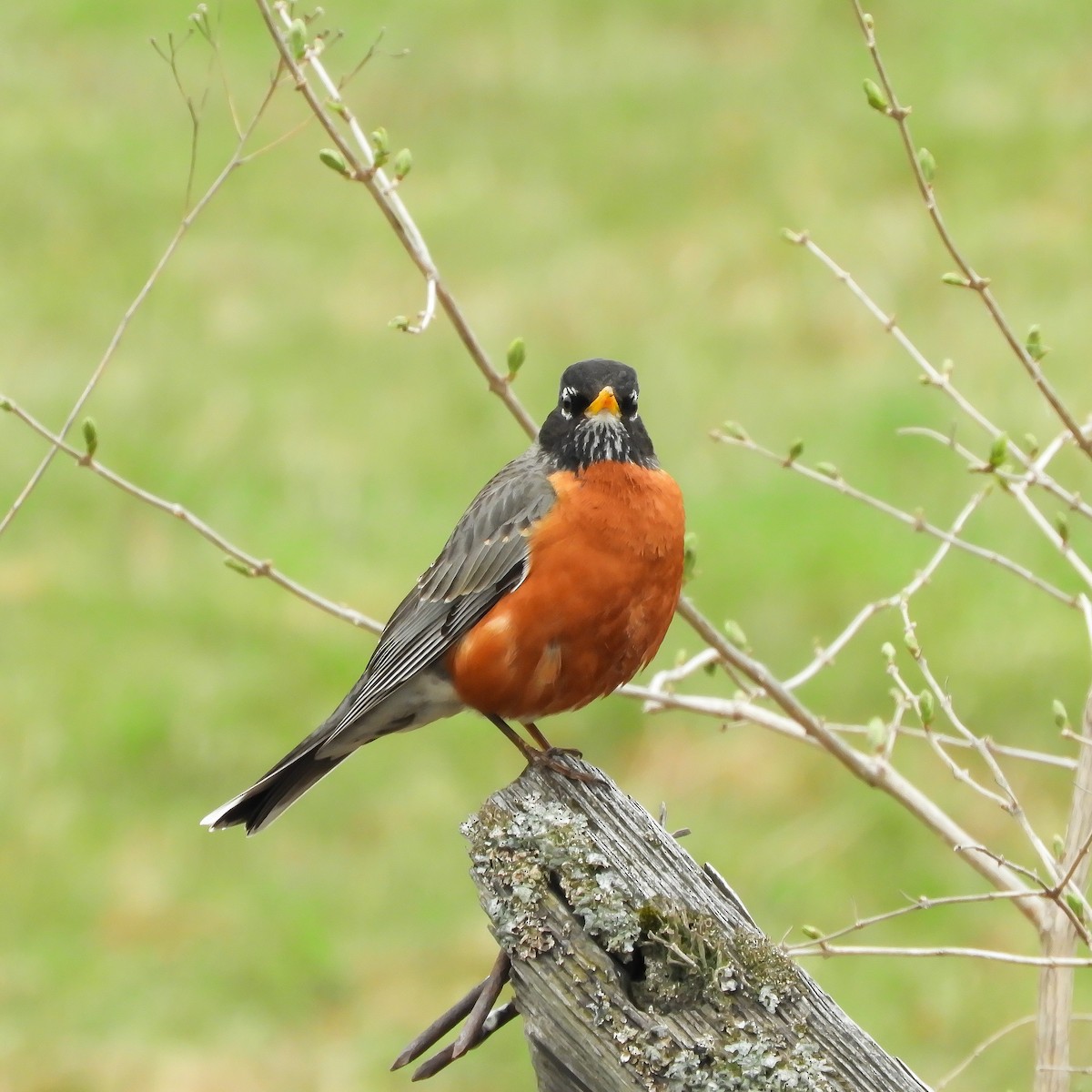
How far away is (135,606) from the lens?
877 cm

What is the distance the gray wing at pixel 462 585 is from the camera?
458 centimetres

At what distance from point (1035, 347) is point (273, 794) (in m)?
2.15

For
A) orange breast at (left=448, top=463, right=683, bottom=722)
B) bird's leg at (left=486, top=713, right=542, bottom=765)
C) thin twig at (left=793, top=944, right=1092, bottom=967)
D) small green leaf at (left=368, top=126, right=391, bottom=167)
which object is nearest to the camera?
thin twig at (left=793, top=944, right=1092, bottom=967)

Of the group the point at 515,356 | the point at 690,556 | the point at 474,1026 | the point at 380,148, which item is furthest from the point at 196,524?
the point at 474,1026

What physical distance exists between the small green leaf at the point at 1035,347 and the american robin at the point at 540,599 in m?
1.05

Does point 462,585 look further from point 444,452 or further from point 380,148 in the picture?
point 444,452

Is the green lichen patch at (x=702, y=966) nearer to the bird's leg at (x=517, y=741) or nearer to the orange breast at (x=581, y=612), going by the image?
the bird's leg at (x=517, y=741)

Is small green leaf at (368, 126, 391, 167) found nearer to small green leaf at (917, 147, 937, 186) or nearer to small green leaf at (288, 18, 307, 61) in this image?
small green leaf at (288, 18, 307, 61)

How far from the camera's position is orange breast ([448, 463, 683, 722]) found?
14.3 feet

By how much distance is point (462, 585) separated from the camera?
4.69 metres

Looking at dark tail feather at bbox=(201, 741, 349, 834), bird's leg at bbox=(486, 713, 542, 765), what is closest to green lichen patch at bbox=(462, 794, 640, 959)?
bird's leg at bbox=(486, 713, 542, 765)

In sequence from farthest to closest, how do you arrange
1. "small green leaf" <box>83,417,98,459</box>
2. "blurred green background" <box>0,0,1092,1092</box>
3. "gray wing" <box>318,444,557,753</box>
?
"blurred green background" <box>0,0,1092,1092</box>, "gray wing" <box>318,444,557,753</box>, "small green leaf" <box>83,417,98,459</box>

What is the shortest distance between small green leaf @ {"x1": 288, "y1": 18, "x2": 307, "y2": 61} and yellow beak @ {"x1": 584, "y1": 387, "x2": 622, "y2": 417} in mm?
1300

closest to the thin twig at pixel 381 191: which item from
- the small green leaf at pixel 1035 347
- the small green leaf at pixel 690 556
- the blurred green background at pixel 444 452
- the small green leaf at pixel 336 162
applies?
the small green leaf at pixel 336 162
